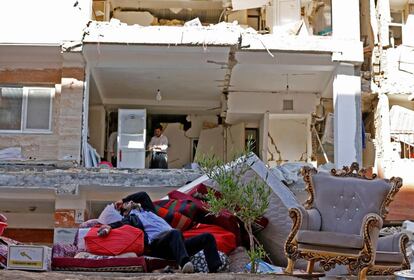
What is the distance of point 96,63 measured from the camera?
15523 millimetres

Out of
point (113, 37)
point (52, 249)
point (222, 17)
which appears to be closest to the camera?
point (52, 249)

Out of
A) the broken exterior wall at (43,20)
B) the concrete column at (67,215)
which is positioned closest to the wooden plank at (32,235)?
the concrete column at (67,215)

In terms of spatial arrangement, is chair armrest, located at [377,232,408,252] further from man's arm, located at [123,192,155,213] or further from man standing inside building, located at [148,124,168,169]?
man standing inside building, located at [148,124,168,169]

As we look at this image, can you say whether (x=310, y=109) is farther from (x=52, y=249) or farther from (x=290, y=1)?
(x=52, y=249)

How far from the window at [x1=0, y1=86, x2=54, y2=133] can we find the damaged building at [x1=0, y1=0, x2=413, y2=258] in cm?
2

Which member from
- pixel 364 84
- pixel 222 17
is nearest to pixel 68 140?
pixel 222 17

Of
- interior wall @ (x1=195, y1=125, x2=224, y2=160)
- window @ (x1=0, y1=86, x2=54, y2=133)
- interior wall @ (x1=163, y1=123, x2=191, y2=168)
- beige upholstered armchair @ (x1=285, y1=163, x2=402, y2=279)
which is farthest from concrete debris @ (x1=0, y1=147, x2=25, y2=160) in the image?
beige upholstered armchair @ (x1=285, y1=163, x2=402, y2=279)

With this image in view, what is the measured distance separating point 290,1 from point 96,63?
16.4ft

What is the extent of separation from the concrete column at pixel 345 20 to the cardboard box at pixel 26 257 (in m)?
9.37

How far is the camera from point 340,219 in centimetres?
873

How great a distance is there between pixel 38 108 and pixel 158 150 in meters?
3.26

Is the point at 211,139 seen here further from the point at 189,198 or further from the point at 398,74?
the point at 189,198

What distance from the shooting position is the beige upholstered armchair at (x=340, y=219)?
7840 mm

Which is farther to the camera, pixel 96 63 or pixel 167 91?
pixel 167 91
